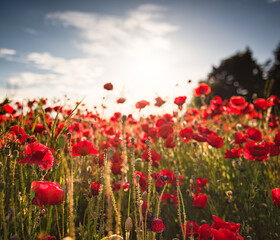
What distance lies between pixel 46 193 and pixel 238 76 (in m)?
25.5

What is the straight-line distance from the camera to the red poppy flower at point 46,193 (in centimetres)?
94

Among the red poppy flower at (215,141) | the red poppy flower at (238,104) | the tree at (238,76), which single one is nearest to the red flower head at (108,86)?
the red poppy flower at (215,141)

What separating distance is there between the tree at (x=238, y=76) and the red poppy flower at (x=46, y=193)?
22.4 meters

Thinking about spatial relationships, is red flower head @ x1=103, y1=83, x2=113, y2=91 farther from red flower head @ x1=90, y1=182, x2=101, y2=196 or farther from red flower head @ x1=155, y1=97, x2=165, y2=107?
red flower head @ x1=90, y1=182, x2=101, y2=196

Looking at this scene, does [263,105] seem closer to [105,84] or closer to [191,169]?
[191,169]

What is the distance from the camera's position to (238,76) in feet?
76.2

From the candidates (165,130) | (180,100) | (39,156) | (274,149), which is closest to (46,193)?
(39,156)

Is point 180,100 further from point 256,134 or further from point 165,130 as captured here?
point 256,134

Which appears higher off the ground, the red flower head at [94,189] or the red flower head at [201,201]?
the red flower head at [94,189]

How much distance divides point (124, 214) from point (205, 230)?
2.92 feet

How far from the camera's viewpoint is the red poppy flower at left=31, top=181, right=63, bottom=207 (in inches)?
36.9

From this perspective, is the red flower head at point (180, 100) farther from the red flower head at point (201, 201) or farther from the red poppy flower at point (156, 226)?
the red poppy flower at point (156, 226)

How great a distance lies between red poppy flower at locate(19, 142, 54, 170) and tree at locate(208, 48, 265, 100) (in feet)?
73.1

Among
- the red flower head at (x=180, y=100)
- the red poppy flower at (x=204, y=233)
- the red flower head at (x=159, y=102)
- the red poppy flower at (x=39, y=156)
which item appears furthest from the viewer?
the red flower head at (x=159, y=102)
